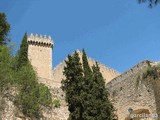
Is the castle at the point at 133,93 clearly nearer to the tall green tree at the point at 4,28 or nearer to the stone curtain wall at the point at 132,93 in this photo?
the stone curtain wall at the point at 132,93

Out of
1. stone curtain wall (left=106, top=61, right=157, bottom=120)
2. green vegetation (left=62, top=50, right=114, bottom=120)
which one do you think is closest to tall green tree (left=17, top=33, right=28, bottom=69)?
stone curtain wall (left=106, top=61, right=157, bottom=120)

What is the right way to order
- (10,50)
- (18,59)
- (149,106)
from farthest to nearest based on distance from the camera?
(18,59), (10,50), (149,106)

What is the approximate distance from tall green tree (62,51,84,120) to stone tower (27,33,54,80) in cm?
2144

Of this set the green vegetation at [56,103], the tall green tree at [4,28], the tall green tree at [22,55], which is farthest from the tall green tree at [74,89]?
the tall green tree at [4,28]

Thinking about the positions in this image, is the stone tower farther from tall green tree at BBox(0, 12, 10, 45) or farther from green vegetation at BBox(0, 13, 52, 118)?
green vegetation at BBox(0, 13, 52, 118)

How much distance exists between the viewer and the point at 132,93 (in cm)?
2338

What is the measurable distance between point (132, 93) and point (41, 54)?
22.9 m

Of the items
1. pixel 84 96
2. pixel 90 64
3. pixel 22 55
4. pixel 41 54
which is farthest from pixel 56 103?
pixel 41 54

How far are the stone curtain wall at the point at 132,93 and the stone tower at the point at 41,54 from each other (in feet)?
58.2

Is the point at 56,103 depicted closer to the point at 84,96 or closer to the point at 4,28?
the point at 84,96

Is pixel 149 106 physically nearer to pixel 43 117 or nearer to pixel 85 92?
pixel 85 92

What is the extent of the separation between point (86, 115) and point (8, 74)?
26.0 ft

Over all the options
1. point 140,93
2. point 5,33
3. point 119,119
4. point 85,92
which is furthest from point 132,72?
→ point 5,33

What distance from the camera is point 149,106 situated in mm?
21750
